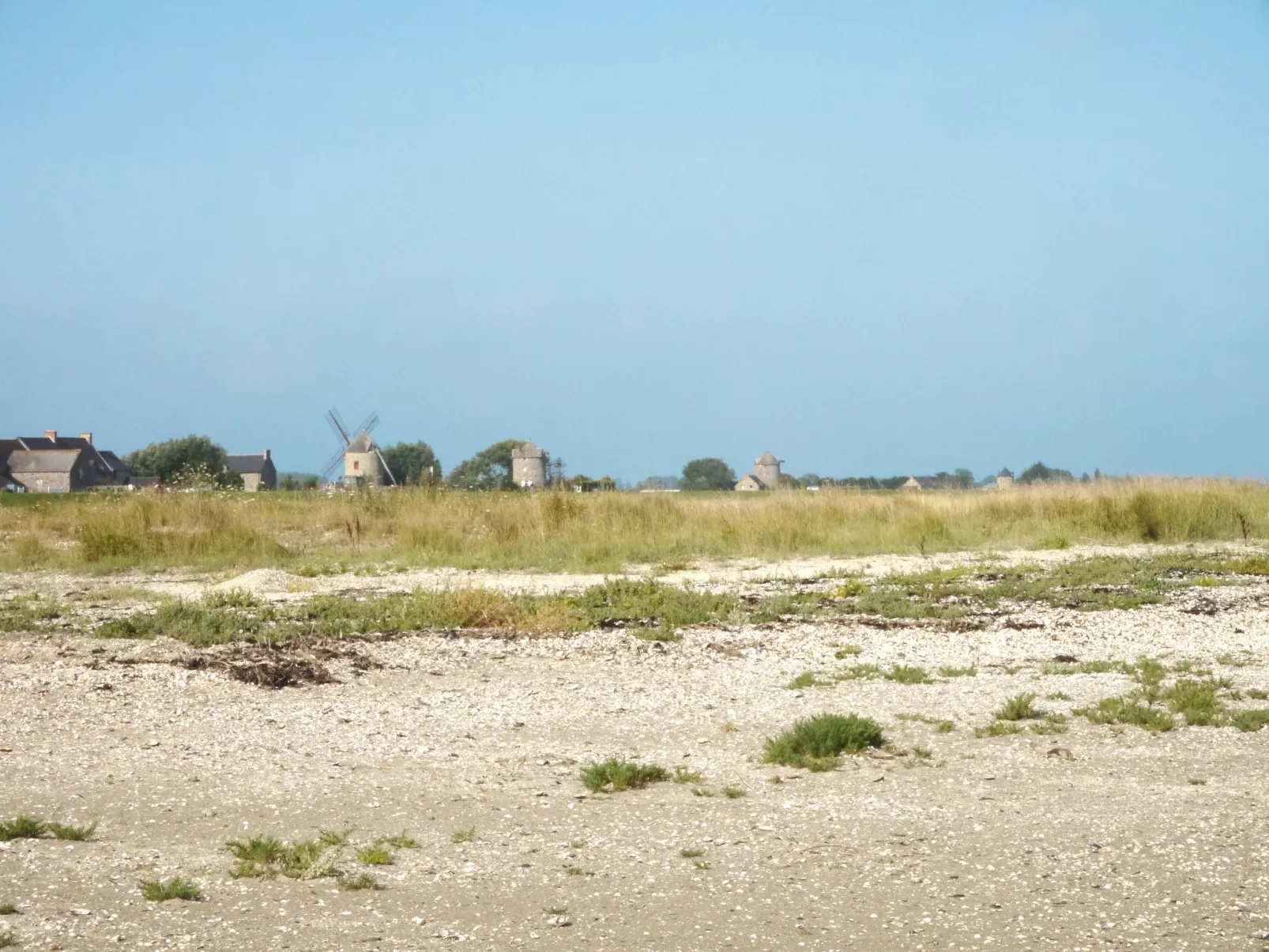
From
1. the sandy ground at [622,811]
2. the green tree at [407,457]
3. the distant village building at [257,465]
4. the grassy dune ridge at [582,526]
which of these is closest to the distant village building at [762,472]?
the green tree at [407,457]

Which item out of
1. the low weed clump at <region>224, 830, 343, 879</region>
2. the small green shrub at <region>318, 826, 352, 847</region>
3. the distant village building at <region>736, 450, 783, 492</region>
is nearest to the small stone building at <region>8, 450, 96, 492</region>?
the distant village building at <region>736, 450, 783, 492</region>

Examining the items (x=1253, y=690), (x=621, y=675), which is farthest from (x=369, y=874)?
(x=1253, y=690)

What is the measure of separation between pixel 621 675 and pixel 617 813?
4.09m

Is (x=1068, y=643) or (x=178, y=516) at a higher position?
(x=178, y=516)

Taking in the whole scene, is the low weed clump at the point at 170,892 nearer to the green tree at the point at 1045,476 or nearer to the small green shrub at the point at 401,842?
the small green shrub at the point at 401,842

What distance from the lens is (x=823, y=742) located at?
7.56m

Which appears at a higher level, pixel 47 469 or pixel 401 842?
pixel 47 469

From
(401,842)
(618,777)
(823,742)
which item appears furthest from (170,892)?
(823,742)

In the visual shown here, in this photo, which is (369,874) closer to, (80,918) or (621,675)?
(80,918)

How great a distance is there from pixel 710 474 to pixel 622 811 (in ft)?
240

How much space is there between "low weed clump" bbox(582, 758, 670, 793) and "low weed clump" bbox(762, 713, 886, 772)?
2.47ft

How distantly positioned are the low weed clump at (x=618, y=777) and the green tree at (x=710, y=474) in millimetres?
57473

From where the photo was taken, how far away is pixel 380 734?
8336 millimetres

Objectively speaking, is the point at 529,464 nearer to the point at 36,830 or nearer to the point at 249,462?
the point at 249,462
